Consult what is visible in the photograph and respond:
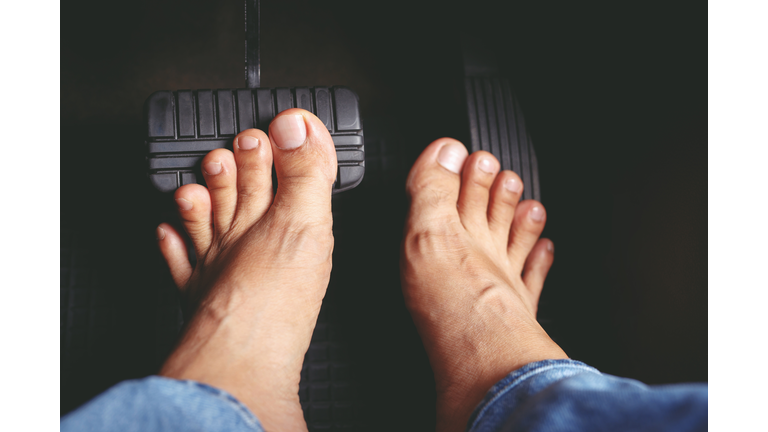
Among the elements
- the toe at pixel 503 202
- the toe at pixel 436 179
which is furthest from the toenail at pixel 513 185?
the toe at pixel 436 179

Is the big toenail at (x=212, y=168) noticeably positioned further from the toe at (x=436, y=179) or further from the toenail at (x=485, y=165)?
the toenail at (x=485, y=165)

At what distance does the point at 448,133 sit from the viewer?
923 mm

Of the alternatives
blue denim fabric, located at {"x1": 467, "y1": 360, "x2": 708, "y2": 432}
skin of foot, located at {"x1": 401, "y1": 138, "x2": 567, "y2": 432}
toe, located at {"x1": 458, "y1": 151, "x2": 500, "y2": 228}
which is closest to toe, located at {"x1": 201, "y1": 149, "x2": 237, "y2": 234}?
skin of foot, located at {"x1": 401, "y1": 138, "x2": 567, "y2": 432}

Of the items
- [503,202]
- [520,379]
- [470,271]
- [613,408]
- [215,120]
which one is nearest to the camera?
[613,408]

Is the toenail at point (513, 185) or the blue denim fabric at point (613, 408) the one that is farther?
the toenail at point (513, 185)

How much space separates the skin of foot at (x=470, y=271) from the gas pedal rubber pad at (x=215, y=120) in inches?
8.6

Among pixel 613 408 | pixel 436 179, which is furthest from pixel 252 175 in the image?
pixel 613 408

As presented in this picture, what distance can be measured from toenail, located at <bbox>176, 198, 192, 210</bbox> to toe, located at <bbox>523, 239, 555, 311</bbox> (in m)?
0.71

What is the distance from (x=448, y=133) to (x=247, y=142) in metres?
0.46

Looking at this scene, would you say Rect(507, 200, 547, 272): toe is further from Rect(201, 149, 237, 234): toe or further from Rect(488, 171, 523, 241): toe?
Rect(201, 149, 237, 234): toe

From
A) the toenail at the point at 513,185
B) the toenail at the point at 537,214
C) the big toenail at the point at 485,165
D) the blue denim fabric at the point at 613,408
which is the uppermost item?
the big toenail at the point at 485,165

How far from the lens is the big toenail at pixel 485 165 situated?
0.82 meters

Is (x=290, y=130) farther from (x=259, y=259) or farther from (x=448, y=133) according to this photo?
(x=448, y=133)

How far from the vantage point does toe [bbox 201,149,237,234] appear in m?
0.67
